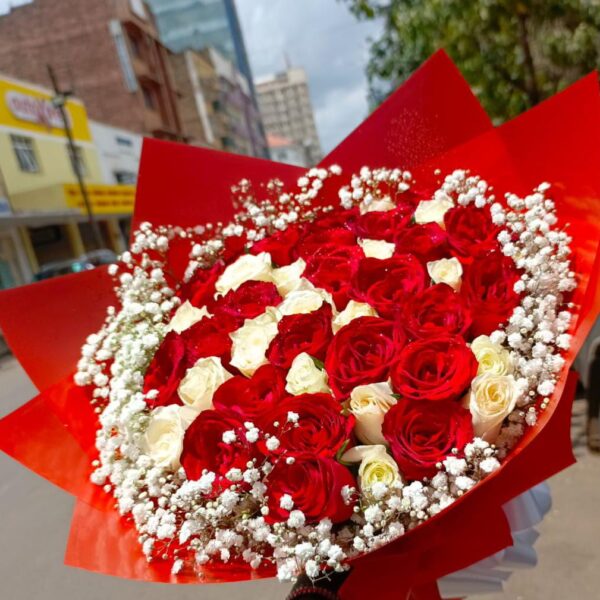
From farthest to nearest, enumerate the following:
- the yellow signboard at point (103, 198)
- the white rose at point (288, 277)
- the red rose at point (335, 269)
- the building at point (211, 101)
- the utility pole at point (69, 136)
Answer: the building at point (211, 101)
the yellow signboard at point (103, 198)
the utility pole at point (69, 136)
the white rose at point (288, 277)
the red rose at point (335, 269)

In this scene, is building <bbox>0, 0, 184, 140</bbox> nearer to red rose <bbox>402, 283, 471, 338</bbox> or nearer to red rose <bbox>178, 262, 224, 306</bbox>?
red rose <bbox>178, 262, 224, 306</bbox>

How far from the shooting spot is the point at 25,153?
2388cm

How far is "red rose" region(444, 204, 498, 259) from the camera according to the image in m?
1.37

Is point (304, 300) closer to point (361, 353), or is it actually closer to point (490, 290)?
point (361, 353)

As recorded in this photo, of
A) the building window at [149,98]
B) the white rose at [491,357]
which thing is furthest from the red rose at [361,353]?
the building window at [149,98]

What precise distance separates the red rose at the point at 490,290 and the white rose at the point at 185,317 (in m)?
0.57

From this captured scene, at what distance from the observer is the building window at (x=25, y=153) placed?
2325 cm

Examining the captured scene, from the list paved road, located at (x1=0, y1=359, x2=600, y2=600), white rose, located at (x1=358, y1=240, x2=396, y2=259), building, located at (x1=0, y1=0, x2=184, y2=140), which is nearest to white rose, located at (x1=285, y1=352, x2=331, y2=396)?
white rose, located at (x1=358, y1=240, x2=396, y2=259)

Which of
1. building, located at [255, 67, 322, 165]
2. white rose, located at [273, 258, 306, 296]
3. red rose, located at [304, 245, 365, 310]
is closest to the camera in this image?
red rose, located at [304, 245, 365, 310]

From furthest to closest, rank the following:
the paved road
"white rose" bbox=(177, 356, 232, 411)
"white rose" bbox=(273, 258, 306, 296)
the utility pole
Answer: the utility pole, the paved road, "white rose" bbox=(273, 258, 306, 296), "white rose" bbox=(177, 356, 232, 411)

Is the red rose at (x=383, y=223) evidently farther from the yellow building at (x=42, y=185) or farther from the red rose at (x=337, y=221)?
the yellow building at (x=42, y=185)

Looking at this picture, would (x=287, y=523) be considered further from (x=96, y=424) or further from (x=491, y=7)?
(x=491, y=7)

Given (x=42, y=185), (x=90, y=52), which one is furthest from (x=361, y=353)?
(x=90, y=52)

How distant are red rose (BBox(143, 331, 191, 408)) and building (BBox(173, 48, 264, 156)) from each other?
48856mm
